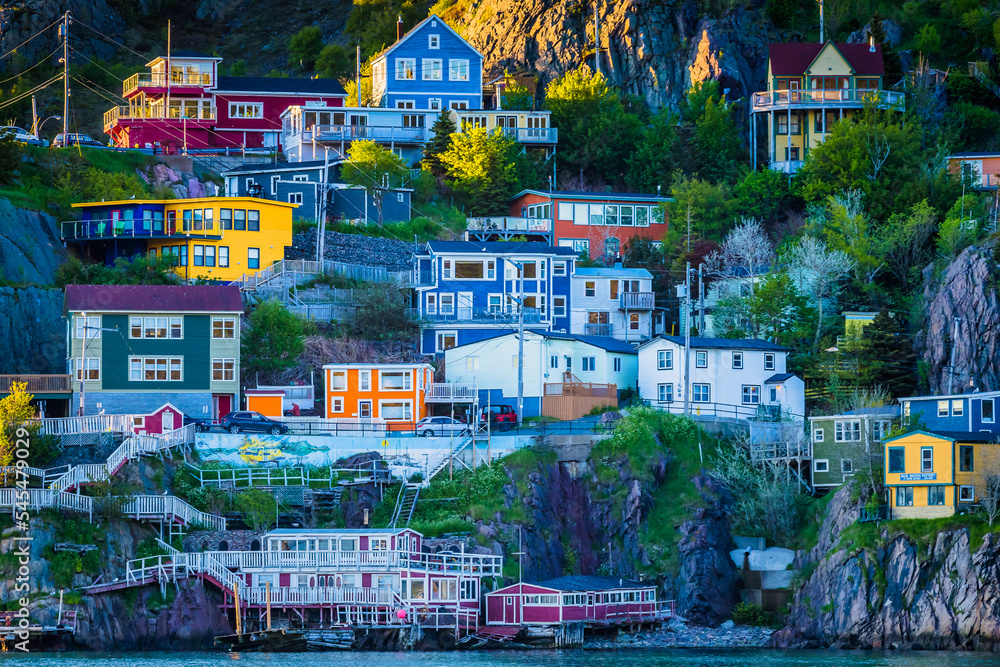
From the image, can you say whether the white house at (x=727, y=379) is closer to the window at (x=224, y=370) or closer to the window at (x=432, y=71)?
the window at (x=224, y=370)

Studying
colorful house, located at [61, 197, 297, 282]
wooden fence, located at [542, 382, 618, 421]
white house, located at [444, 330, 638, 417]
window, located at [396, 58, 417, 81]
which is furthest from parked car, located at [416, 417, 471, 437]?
window, located at [396, 58, 417, 81]

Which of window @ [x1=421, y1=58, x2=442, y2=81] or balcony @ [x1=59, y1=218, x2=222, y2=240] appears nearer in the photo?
balcony @ [x1=59, y1=218, x2=222, y2=240]

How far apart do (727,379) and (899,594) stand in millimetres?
19628

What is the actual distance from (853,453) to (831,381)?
7.32 meters

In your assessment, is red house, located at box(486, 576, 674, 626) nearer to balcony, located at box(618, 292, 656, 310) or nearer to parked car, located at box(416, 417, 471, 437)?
parked car, located at box(416, 417, 471, 437)

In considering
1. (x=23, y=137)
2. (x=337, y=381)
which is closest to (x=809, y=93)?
(x=337, y=381)

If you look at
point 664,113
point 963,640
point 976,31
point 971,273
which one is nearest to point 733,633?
point 963,640

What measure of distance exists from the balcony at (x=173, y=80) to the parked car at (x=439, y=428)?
178 ft

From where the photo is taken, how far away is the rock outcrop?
3290 inches

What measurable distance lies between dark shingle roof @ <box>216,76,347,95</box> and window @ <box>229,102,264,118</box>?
43.1 inches

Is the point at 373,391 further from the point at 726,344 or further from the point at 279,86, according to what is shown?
the point at 279,86

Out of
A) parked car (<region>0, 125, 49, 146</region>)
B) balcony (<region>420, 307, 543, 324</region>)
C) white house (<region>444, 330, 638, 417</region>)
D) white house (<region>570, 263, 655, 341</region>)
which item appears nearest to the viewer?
white house (<region>444, 330, 638, 417</region>)

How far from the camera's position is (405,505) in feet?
247

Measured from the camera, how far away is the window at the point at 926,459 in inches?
2901
